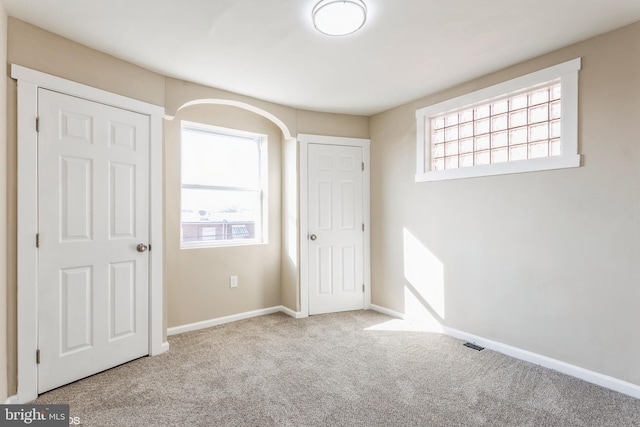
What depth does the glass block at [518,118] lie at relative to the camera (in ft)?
9.36

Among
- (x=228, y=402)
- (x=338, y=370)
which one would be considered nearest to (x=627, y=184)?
(x=338, y=370)

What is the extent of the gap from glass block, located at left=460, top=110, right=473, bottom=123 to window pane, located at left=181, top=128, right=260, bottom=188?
2292 mm

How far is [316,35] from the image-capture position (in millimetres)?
2334

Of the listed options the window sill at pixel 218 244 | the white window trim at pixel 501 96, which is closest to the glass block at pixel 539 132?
the white window trim at pixel 501 96

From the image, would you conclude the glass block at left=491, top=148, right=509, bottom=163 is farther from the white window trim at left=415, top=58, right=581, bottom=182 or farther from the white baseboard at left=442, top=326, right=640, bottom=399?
the white baseboard at left=442, top=326, right=640, bottom=399

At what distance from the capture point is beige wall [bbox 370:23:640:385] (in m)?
2.28

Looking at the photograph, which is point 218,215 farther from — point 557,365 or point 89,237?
point 557,365

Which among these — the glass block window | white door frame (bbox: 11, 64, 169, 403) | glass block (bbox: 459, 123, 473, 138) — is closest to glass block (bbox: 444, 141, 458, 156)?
the glass block window

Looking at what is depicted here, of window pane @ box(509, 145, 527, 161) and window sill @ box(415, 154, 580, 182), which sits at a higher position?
window pane @ box(509, 145, 527, 161)

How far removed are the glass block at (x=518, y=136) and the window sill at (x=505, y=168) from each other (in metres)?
0.20

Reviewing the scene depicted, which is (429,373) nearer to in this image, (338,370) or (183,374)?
(338,370)

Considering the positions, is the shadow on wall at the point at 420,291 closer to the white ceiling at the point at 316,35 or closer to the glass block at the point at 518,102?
the glass block at the point at 518,102

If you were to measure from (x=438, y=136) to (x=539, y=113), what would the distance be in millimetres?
974

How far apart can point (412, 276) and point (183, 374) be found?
2.45m
